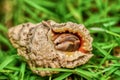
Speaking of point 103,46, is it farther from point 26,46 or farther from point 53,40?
point 26,46

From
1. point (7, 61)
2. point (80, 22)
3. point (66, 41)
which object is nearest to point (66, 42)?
point (66, 41)

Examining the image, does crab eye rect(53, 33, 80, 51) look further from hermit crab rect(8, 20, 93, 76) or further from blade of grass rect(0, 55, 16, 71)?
blade of grass rect(0, 55, 16, 71)

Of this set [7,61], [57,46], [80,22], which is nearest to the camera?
[57,46]

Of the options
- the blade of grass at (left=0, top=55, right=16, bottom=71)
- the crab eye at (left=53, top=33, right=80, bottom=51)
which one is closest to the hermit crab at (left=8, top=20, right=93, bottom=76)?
the crab eye at (left=53, top=33, right=80, bottom=51)

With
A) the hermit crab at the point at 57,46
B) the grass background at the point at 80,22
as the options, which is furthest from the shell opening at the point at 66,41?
the grass background at the point at 80,22

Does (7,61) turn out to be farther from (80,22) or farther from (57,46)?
(80,22)

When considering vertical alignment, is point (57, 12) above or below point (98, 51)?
above

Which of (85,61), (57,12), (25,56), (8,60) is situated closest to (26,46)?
(25,56)
